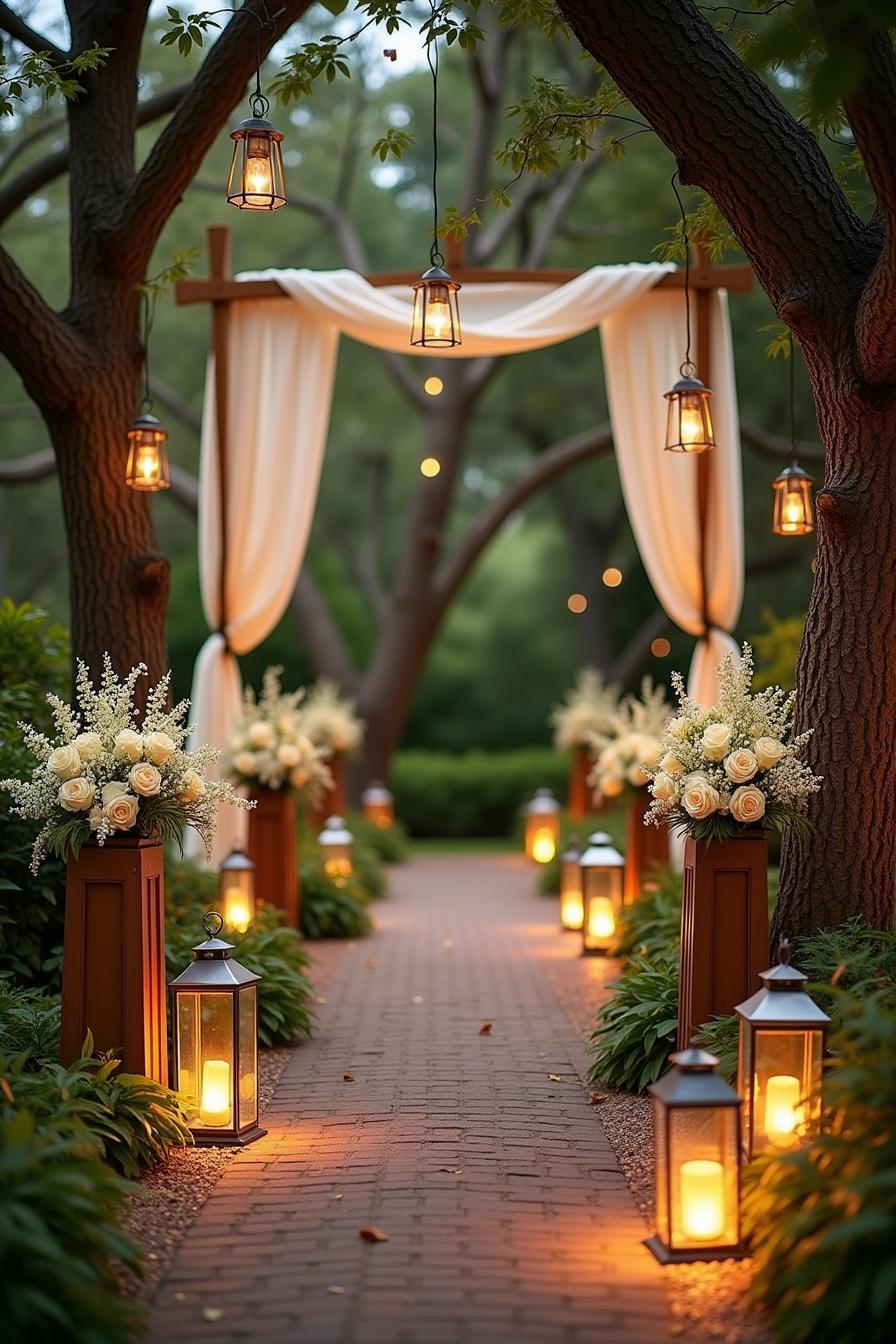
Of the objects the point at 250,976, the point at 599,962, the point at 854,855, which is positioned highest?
the point at 854,855

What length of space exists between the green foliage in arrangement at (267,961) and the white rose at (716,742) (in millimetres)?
2515

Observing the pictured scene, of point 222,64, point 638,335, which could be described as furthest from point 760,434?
point 222,64

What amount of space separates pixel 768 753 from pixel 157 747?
244 cm

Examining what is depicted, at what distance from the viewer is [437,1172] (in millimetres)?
4812

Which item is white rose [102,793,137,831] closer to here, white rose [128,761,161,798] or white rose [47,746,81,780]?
white rose [128,761,161,798]

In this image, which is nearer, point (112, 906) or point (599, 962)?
point (112, 906)

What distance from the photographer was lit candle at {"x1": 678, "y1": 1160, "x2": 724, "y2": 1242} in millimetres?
3996

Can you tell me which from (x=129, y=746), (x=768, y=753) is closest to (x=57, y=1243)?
(x=129, y=746)

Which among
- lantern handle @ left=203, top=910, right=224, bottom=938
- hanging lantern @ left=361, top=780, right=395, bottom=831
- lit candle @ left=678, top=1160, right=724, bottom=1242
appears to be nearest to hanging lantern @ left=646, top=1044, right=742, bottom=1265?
lit candle @ left=678, top=1160, right=724, bottom=1242

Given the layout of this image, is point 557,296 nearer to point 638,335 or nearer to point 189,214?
point 638,335

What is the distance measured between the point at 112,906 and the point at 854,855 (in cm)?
306

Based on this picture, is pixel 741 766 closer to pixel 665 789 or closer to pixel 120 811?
pixel 665 789

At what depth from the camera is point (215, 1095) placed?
5250mm

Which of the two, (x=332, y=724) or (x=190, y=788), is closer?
(x=190, y=788)
